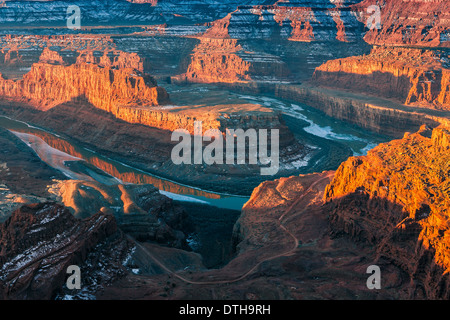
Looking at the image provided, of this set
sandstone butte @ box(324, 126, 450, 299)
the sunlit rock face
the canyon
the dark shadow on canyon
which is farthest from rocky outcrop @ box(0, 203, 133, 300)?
the sunlit rock face

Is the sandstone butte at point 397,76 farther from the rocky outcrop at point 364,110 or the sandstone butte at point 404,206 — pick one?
the sandstone butte at point 404,206

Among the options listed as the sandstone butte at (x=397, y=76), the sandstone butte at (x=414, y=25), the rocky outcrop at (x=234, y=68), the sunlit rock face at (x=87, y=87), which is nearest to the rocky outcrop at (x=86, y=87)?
the sunlit rock face at (x=87, y=87)

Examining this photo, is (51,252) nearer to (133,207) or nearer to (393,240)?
(133,207)

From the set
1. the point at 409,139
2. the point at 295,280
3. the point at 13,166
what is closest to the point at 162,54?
the point at 13,166

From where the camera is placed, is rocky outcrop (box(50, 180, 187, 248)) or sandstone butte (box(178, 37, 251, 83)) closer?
rocky outcrop (box(50, 180, 187, 248))

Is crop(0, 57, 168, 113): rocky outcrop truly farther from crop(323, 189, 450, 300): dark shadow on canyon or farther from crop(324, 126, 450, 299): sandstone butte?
crop(323, 189, 450, 300): dark shadow on canyon

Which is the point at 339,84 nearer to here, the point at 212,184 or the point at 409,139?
the point at 212,184

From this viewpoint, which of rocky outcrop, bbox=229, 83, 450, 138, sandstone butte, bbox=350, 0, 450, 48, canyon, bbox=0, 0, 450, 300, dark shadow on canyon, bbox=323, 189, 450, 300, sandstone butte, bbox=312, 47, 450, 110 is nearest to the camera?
dark shadow on canyon, bbox=323, 189, 450, 300
